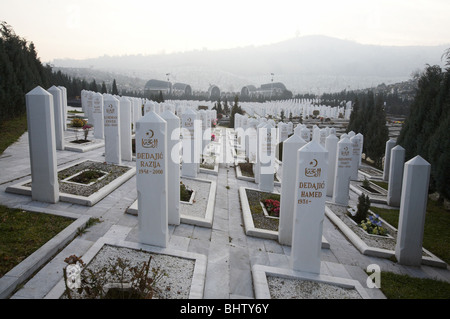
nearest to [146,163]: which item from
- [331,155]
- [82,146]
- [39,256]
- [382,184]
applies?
[39,256]

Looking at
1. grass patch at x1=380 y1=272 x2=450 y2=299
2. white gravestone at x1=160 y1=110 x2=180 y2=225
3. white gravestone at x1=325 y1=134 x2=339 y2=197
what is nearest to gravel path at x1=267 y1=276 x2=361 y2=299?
grass patch at x1=380 y1=272 x2=450 y2=299

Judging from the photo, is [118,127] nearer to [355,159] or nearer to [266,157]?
[266,157]

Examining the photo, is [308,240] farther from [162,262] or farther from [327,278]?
[162,262]

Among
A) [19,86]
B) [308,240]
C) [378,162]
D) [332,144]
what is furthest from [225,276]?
[19,86]

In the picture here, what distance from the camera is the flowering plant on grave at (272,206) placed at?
28.5ft

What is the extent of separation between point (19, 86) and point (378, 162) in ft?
80.1

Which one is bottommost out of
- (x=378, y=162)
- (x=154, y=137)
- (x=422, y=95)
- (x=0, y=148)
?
(x=378, y=162)

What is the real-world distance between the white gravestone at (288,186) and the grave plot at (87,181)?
462 centimetres

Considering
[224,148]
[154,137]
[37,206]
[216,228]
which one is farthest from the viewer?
[224,148]

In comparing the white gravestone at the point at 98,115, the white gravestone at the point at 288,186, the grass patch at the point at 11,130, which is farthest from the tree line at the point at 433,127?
the grass patch at the point at 11,130

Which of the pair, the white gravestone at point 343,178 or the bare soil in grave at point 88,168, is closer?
the bare soil in grave at point 88,168

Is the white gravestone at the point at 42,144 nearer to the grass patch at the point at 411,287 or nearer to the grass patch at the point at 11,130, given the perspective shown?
the grass patch at the point at 11,130

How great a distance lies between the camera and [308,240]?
5.78 metres

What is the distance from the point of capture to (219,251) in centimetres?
627
